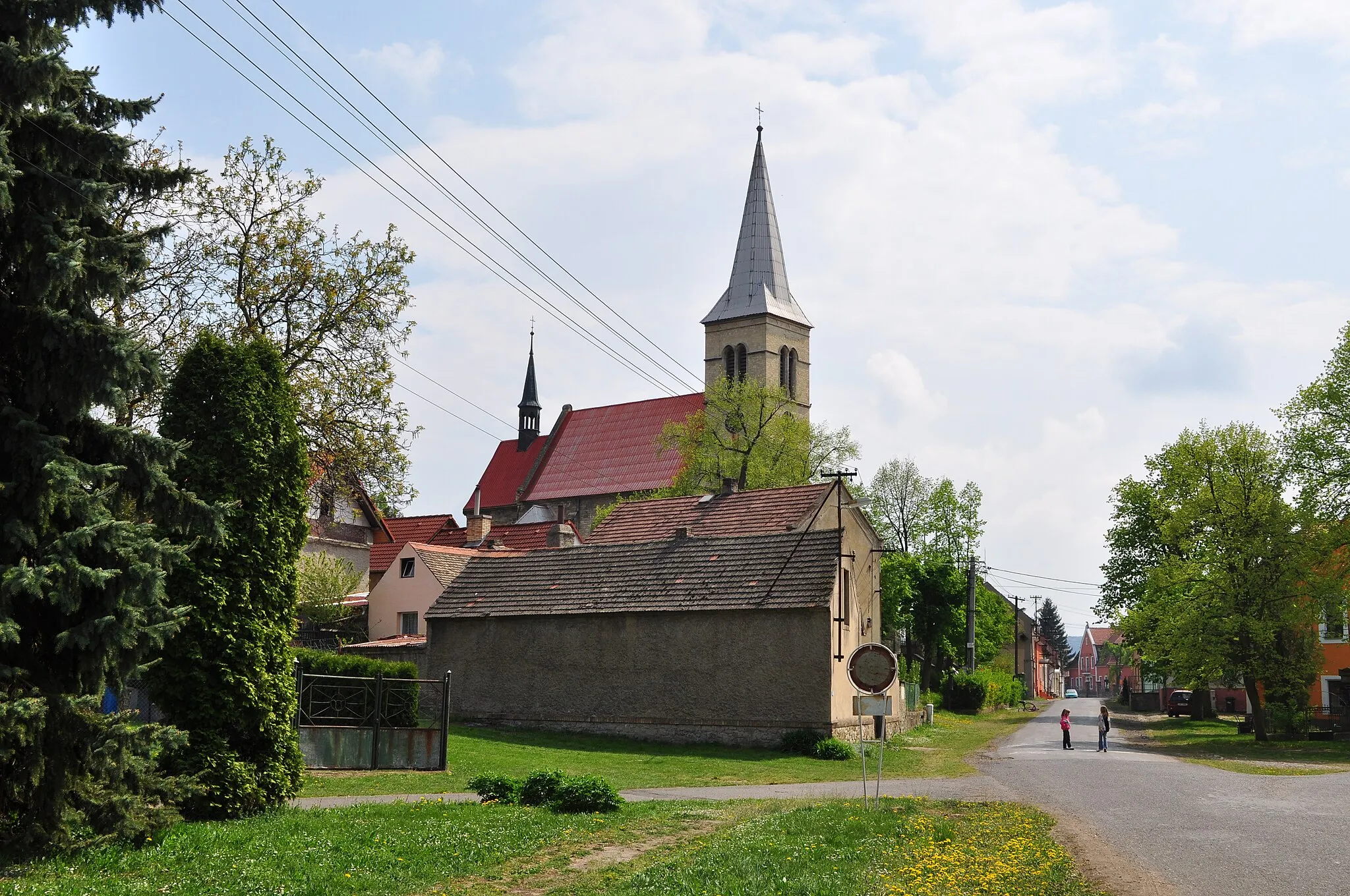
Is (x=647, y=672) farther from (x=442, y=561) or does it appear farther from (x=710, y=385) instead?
(x=710, y=385)

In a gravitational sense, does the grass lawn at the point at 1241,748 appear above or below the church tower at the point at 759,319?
below

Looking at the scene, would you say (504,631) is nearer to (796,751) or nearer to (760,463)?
(796,751)

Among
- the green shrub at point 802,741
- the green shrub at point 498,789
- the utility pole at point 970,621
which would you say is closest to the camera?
the green shrub at point 498,789

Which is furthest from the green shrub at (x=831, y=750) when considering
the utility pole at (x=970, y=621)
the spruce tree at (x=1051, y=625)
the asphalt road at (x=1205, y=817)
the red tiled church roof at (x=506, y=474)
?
the spruce tree at (x=1051, y=625)

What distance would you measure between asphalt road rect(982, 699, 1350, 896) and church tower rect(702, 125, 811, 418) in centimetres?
4726

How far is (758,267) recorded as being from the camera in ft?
253

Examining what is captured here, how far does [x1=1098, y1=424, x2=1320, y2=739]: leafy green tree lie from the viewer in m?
38.3

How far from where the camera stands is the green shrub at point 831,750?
28.7 m

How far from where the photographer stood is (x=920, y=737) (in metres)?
37.1

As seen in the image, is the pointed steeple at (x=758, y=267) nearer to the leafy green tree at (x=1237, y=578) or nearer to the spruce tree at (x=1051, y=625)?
the leafy green tree at (x=1237, y=578)

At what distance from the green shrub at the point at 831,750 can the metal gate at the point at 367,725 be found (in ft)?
34.4

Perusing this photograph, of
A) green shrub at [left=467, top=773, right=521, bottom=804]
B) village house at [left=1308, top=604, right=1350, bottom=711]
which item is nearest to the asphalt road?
green shrub at [left=467, top=773, right=521, bottom=804]

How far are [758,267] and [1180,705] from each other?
37394 mm

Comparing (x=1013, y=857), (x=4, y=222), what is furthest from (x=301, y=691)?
(x=1013, y=857)
